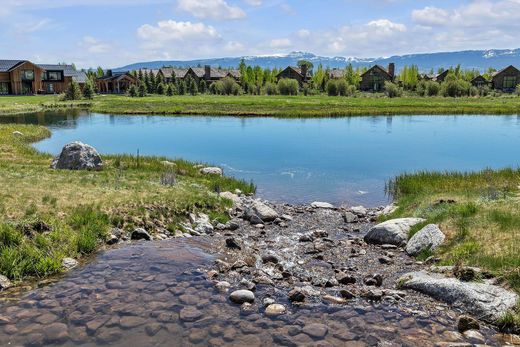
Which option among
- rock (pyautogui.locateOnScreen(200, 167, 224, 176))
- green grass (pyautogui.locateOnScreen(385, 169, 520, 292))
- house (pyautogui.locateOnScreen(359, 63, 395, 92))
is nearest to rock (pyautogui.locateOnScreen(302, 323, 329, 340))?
green grass (pyautogui.locateOnScreen(385, 169, 520, 292))

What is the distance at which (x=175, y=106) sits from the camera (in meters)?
88.7

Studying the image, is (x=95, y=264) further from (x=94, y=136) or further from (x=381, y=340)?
(x=94, y=136)

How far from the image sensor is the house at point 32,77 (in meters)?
117

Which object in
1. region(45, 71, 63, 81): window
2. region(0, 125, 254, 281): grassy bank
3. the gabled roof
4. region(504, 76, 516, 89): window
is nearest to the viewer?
region(0, 125, 254, 281): grassy bank

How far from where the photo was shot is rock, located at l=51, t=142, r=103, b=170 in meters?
24.8

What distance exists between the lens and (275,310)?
1087cm

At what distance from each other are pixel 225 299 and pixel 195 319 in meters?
1.17

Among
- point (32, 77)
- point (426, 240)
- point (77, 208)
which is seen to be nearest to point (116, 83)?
point (32, 77)

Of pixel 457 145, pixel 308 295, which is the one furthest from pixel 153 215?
pixel 457 145

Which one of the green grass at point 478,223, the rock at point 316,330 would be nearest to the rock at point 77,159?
the green grass at point 478,223

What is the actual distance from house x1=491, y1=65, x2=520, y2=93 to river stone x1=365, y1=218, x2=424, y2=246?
152892mm

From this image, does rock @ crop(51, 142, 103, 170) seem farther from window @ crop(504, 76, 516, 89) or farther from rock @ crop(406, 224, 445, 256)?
window @ crop(504, 76, 516, 89)

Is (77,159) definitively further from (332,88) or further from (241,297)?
(332,88)

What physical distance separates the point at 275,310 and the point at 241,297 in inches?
37.8
